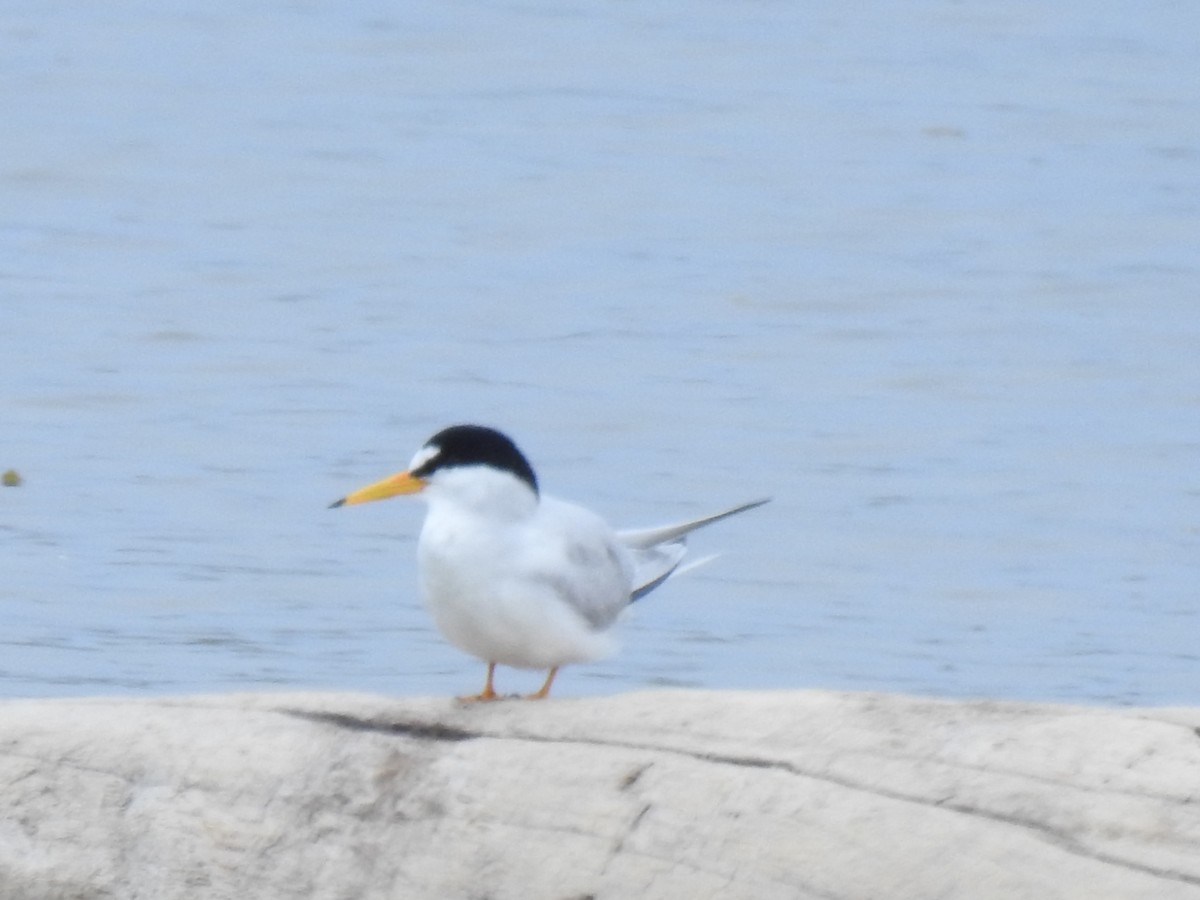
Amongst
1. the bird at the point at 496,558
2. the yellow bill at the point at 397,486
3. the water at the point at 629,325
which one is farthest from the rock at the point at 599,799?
the water at the point at 629,325

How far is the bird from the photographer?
520cm

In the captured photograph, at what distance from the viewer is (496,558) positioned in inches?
206

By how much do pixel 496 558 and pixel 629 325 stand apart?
7334mm

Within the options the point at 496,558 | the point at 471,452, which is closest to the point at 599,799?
the point at 496,558

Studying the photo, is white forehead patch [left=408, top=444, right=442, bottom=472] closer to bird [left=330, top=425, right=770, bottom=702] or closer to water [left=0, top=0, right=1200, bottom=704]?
bird [left=330, top=425, right=770, bottom=702]

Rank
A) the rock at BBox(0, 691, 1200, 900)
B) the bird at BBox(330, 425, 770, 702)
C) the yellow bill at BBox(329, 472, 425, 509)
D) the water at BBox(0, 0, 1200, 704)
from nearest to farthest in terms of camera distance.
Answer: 1. the rock at BBox(0, 691, 1200, 900)
2. the bird at BBox(330, 425, 770, 702)
3. the yellow bill at BBox(329, 472, 425, 509)
4. the water at BBox(0, 0, 1200, 704)

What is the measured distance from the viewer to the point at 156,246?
14.2 m

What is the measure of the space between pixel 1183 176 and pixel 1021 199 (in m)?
1.07

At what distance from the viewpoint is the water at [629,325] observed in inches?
325

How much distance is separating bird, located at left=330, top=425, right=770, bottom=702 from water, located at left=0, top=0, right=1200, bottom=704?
6.79 ft

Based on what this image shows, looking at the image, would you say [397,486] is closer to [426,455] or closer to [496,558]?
[426,455]

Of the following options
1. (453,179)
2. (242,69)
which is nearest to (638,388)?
(453,179)

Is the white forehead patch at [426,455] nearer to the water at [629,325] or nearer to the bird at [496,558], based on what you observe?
the bird at [496,558]

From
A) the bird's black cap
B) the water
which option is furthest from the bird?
the water
